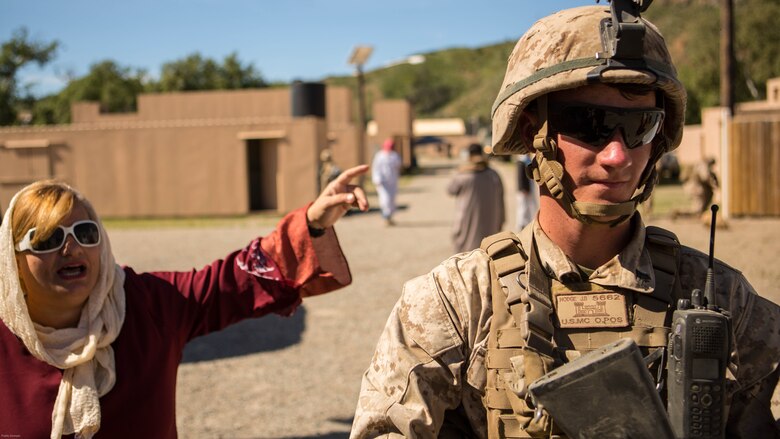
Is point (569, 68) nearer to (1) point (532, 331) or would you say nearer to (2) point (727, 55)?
(1) point (532, 331)

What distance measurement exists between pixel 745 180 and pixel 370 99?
12136 centimetres

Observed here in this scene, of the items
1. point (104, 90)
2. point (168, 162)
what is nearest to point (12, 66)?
point (104, 90)

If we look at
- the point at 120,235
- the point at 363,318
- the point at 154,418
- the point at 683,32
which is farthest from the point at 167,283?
the point at 683,32

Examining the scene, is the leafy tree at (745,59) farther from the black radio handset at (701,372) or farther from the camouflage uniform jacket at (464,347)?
the black radio handset at (701,372)

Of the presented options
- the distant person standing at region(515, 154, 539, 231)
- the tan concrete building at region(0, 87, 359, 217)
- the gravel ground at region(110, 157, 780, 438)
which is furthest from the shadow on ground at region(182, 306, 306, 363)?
the tan concrete building at region(0, 87, 359, 217)

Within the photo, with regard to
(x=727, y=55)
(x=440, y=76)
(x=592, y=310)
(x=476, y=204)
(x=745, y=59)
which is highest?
(x=440, y=76)

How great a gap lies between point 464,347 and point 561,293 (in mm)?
278

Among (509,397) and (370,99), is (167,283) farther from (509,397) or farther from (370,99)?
(370,99)

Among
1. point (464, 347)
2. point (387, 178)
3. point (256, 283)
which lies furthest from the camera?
point (387, 178)

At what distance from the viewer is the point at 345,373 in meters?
6.32

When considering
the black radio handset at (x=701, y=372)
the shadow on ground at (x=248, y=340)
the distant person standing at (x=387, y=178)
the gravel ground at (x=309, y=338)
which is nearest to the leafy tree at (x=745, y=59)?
the distant person standing at (x=387, y=178)

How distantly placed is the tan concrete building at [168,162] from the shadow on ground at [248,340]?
1065 cm

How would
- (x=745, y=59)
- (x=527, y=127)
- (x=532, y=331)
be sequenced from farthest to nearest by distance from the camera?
(x=745, y=59)
(x=527, y=127)
(x=532, y=331)

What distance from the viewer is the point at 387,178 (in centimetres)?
1530
